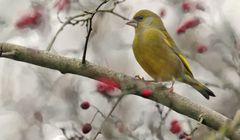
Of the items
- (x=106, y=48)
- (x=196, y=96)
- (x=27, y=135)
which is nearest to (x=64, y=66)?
(x=27, y=135)

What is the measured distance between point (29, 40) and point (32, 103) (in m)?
0.60

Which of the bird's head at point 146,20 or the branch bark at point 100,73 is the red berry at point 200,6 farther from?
the branch bark at point 100,73

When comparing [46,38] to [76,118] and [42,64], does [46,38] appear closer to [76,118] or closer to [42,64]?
[76,118]

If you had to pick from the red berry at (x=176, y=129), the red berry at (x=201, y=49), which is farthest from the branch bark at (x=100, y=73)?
the red berry at (x=201, y=49)

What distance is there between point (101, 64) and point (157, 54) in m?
1.22

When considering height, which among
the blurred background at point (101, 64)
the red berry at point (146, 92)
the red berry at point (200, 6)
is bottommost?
the blurred background at point (101, 64)

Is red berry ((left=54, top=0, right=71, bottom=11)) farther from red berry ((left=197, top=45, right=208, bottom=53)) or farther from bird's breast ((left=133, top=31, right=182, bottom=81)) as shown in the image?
red berry ((left=197, top=45, right=208, bottom=53))

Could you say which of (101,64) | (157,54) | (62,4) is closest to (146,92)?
(157,54)

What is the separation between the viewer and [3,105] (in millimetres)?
6027

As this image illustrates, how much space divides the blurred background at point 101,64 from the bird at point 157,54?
1.30 feet

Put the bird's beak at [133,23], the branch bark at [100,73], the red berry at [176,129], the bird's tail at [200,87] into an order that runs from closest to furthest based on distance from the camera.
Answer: the branch bark at [100,73], the red berry at [176,129], the bird's tail at [200,87], the bird's beak at [133,23]

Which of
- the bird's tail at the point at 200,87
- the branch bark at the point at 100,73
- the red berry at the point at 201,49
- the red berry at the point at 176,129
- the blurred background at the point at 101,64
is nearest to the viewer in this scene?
the branch bark at the point at 100,73

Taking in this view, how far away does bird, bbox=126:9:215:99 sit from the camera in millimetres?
3979

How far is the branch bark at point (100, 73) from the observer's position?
9.91ft
